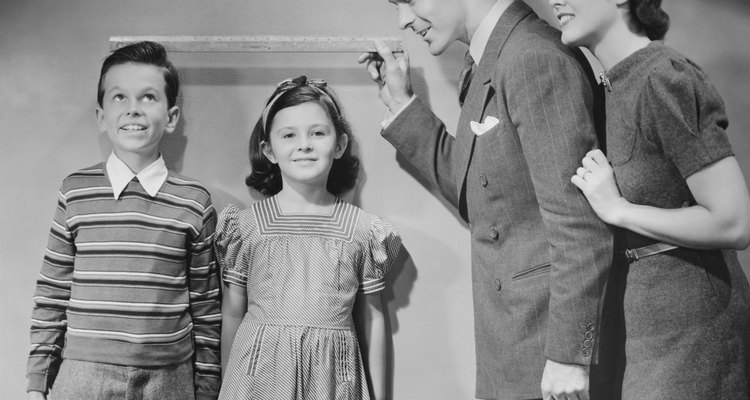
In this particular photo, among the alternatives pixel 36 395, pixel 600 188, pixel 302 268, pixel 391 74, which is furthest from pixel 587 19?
pixel 36 395

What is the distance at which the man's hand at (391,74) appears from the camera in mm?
2152

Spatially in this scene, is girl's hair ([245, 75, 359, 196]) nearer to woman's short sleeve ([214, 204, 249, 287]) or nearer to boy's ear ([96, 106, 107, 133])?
woman's short sleeve ([214, 204, 249, 287])

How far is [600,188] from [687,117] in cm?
21

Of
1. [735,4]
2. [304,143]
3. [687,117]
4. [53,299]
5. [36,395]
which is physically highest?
[735,4]

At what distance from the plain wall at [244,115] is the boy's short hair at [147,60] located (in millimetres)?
85

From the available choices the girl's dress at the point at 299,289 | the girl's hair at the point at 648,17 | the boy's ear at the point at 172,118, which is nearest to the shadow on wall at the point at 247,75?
the boy's ear at the point at 172,118

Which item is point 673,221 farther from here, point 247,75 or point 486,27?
point 247,75

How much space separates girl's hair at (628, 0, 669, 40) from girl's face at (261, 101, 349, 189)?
2.79ft

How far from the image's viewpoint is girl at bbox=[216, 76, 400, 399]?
81.4 inches

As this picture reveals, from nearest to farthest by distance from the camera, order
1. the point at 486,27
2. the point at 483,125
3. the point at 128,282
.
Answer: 1. the point at 483,125
2. the point at 486,27
3. the point at 128,282

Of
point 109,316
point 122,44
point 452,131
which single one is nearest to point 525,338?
point 452,131

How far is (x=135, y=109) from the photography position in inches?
83.1

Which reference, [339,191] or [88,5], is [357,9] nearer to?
[339,191]

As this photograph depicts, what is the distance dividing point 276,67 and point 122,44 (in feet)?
1.39
